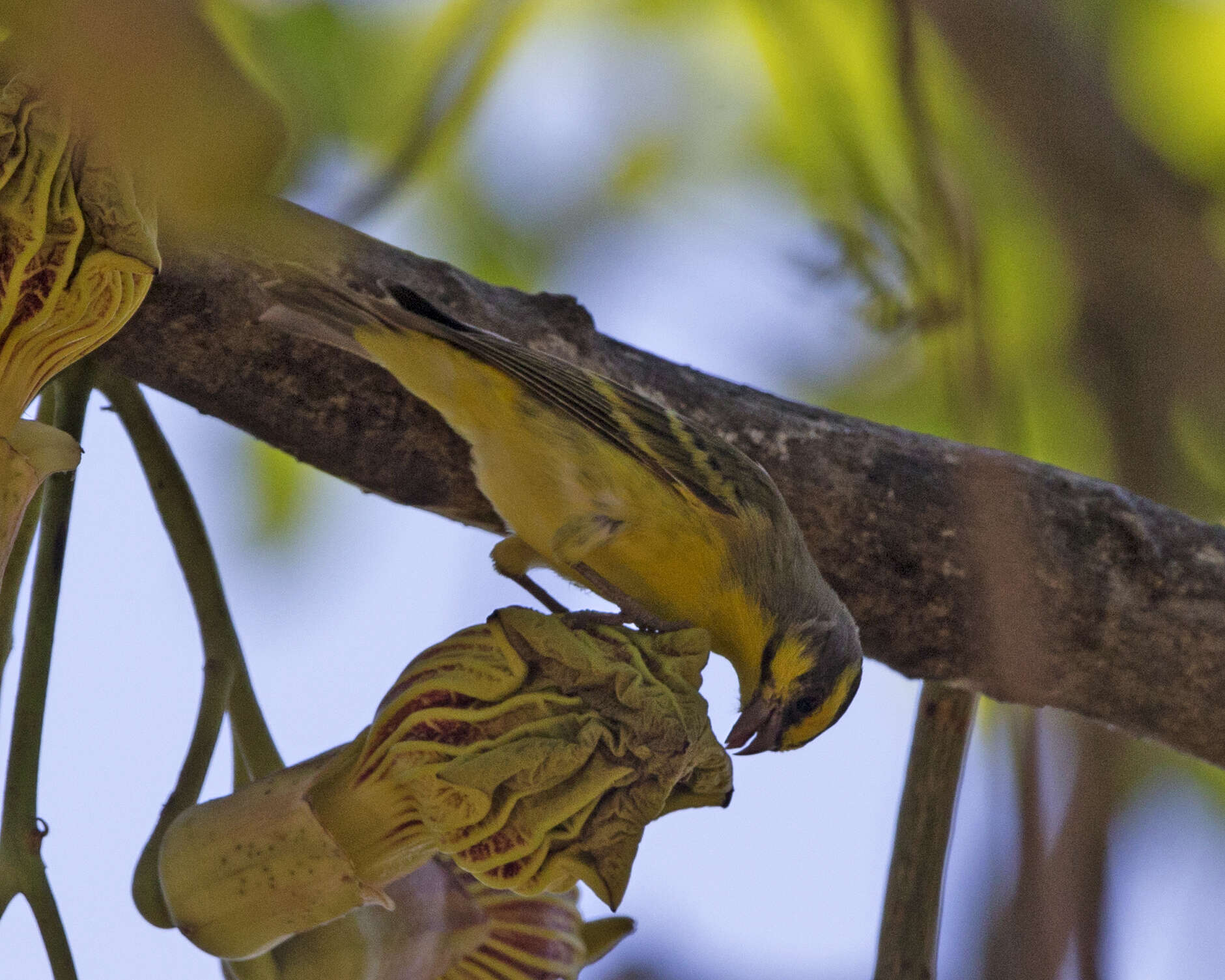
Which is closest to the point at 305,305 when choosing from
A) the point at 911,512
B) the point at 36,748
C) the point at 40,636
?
the point at 40,636

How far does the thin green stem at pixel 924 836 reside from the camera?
2428 mm

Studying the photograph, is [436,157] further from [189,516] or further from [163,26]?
[163,26]

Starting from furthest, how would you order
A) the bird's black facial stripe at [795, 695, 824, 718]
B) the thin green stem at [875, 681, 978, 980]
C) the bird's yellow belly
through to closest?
1. the bird's black facial stripe at [795, 695, 824, 718]
2. the bird's yellow belly
3. the thin green stem at [875, 681, 978, 980]

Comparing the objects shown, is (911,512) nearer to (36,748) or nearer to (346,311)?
(346,311)

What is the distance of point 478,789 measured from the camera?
1956 mm

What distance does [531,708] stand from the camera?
2.02 meters

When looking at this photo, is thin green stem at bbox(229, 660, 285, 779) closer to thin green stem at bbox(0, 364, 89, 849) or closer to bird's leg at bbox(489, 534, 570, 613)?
thin green stem at bbox(0, 364, 89, 849)

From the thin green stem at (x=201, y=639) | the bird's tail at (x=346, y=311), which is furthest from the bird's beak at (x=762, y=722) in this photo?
the thin green stem at (x=201, y=639)

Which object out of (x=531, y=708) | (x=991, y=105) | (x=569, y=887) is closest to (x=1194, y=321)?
(x=991, y=105)

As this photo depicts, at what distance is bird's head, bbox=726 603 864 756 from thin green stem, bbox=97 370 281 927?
1.79m

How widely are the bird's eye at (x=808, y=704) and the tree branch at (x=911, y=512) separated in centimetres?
63

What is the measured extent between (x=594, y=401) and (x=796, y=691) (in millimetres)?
1120

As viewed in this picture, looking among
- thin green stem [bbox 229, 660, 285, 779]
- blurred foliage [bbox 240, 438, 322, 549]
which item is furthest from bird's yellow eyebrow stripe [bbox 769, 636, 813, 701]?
thin green stem [bbox 229, 660, 285, 779]

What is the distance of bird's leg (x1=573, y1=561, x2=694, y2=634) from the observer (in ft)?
9.91
